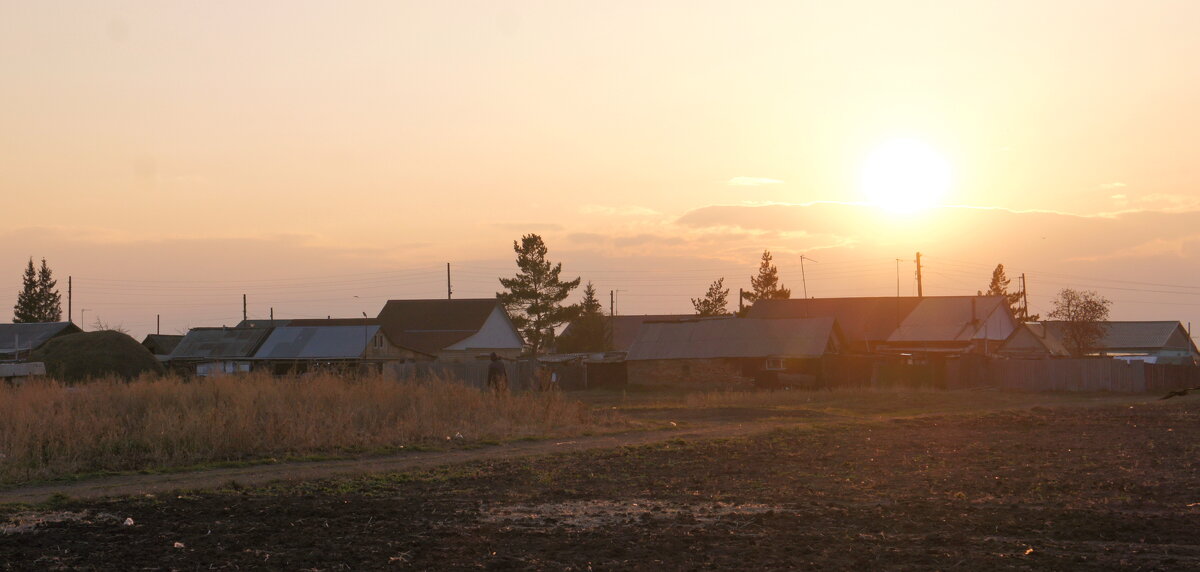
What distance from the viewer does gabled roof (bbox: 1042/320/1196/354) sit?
88.3 meters

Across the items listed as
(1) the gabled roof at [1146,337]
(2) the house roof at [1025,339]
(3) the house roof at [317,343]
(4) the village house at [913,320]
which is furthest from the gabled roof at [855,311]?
(3) the house roof at [317,343]

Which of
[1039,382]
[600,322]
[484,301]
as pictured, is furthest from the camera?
[600,322]

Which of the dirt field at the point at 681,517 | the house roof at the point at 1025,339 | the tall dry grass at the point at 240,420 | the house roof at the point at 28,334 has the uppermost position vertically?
the house roof at the point at 28,334

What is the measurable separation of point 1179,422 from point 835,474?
16972 millimetres

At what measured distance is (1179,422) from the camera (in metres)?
29.0

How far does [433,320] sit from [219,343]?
53.0 feet

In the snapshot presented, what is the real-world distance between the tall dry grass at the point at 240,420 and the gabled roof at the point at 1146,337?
240 ft

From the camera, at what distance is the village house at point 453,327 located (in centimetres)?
7094

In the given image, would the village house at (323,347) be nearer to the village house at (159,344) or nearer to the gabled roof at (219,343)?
the gabled roof at (219,343)

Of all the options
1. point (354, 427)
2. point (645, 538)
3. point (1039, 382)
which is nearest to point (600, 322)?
point (1039, 382)

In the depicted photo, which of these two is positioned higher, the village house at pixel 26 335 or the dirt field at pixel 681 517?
the village house at pixel 26 335

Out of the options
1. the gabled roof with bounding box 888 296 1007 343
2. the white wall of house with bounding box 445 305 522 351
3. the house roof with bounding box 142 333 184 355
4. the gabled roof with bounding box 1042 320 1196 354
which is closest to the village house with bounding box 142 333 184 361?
the house roof with bounding box 142 333 184 355

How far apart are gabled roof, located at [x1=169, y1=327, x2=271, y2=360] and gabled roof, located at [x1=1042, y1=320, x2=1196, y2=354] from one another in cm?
6183

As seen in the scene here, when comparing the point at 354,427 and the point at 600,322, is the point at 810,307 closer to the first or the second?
the point at 600,322
